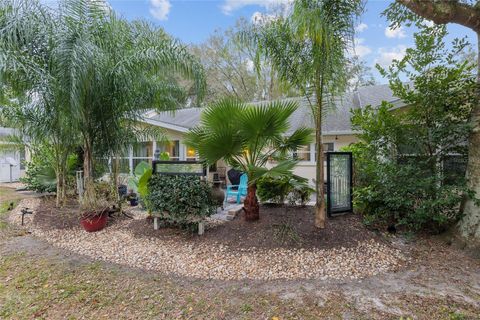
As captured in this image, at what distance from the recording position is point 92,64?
4500 mm

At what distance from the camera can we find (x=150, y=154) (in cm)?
1155

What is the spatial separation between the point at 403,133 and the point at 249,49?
3.29m

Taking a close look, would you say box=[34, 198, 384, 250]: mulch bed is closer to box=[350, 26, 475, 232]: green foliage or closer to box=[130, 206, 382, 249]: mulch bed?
box=[130, 206, 382, 249]: mulch bed

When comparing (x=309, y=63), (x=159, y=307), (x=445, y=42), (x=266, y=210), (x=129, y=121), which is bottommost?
(x=159, y=307)

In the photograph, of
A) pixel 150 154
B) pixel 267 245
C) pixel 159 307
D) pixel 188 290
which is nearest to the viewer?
pixel 159 307

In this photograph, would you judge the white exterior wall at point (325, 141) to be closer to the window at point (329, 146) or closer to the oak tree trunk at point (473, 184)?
the window at point (329, 146)

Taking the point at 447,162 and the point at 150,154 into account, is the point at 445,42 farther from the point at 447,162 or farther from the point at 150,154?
the point at 150,154

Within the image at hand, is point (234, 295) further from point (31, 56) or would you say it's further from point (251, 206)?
point (31, 56)

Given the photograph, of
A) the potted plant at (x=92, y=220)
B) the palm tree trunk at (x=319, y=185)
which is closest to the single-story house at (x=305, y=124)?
the potted plant at (x=92, y=220)

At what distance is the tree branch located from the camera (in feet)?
12.7

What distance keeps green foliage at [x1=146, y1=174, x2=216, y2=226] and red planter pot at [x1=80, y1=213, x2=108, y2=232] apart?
4.73ft

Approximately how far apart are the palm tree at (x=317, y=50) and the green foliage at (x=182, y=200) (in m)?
2.09

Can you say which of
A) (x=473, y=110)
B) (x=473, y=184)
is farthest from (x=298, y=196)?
(x=473, y=110)

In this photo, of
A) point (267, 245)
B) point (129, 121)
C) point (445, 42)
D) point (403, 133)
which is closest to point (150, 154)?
point (129, 121)
